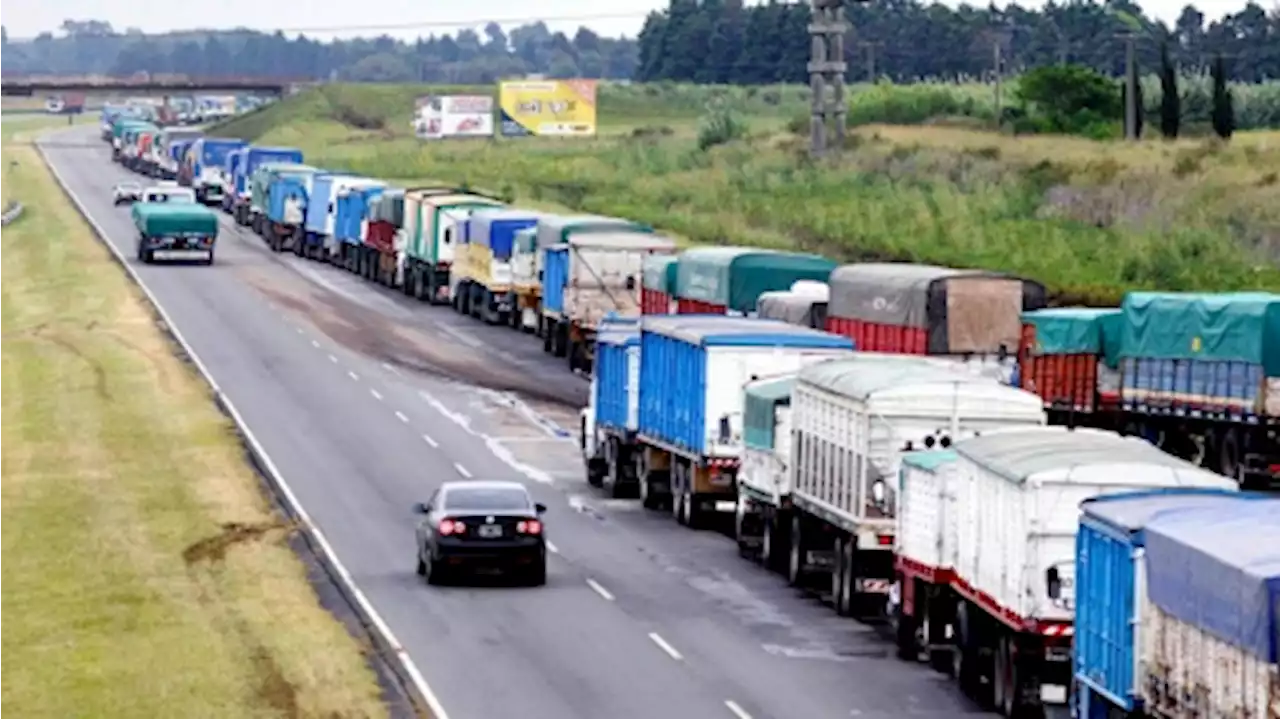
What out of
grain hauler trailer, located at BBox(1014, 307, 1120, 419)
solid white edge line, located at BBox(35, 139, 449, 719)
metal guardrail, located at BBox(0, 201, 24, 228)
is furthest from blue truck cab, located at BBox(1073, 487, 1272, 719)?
metal guardrail, located at BBox(0, 201, 24, 228)

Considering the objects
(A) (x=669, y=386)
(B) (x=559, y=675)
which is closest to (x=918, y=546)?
(B) (x=559, y=675)

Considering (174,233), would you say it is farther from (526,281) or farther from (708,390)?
(708,390)

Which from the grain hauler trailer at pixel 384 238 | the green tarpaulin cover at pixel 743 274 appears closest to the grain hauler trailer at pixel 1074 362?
the green tarpaulin cover at pixel 743 274

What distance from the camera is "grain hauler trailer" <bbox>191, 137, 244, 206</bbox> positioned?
485 feet

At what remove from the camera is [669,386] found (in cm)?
4844

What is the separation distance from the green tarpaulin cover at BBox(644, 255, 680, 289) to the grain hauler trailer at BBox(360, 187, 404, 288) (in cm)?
2591

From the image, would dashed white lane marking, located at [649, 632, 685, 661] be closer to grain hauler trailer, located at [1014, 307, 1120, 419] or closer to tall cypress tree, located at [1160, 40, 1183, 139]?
grain hauler trailer, located at [1014, 307, 1120, 419]

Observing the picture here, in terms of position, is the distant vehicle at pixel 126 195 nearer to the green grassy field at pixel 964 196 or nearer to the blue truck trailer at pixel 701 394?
the green grassy field at pixel 964 196

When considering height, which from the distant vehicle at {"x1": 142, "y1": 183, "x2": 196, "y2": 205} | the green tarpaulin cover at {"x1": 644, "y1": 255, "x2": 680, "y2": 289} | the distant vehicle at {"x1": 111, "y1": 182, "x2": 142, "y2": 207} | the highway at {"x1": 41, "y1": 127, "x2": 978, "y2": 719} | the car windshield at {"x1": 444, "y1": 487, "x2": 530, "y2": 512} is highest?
the green tarpaulin cover at {"x1": 644, "y1": 255, "x2": 680, "y2": 289}

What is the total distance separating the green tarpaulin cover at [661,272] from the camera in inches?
2805

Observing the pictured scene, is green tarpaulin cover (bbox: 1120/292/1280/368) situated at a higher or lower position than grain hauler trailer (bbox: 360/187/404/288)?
higher

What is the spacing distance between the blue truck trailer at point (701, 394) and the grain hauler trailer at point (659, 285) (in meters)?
20.3

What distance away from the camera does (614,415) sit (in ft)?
170

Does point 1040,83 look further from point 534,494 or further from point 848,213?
point 534,494
